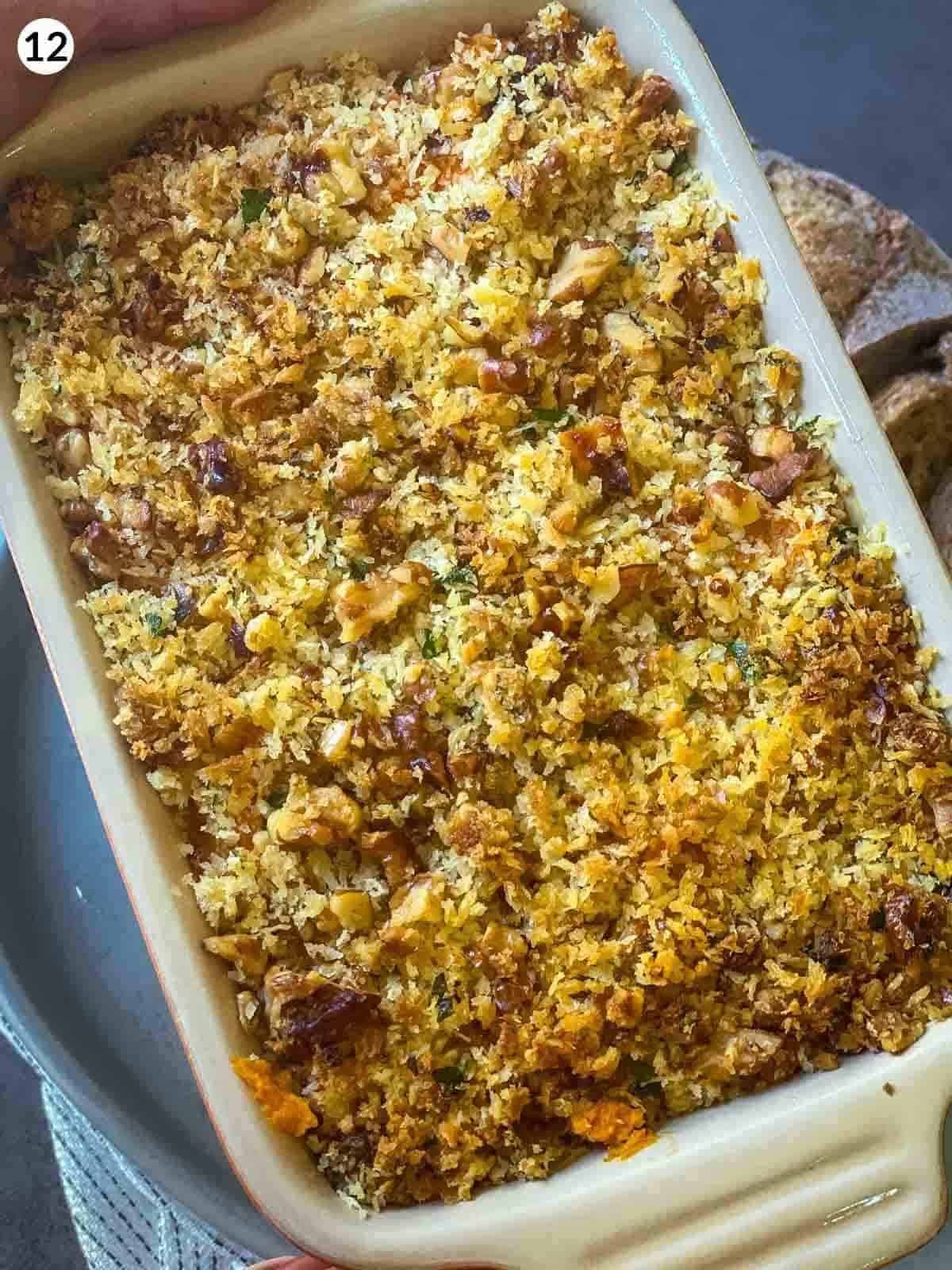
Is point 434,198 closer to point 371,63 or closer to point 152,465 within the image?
point 371,63

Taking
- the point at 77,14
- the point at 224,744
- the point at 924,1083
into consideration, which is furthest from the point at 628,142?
the point at 924,1083

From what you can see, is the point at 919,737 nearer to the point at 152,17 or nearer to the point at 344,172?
the point at 344,172

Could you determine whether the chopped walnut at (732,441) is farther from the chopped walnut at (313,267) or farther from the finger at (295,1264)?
the finger at (295,1264)

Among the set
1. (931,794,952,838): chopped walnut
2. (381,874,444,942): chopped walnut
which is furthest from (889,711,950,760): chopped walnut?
(381,874,444,942): chopped walnut

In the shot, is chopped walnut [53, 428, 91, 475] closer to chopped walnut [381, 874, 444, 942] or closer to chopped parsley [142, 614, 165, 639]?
chopped parsley [142, 614, 165, 639]

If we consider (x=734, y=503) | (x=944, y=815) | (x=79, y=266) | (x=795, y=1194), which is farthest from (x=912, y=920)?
(x=79, y=266)

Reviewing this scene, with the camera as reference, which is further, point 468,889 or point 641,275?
point 641,275
